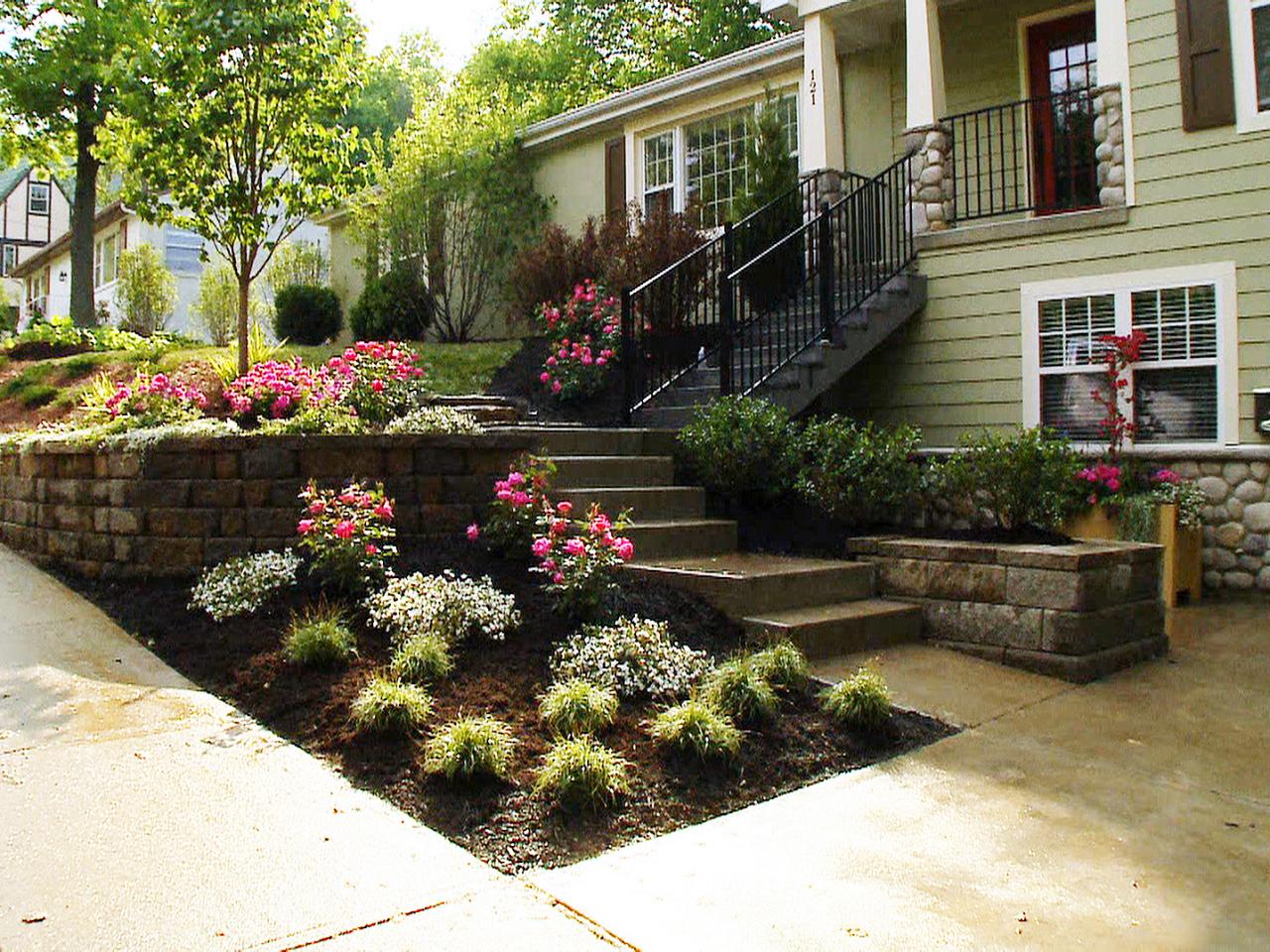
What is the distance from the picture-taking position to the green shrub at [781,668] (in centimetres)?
411

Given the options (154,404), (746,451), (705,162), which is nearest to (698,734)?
(746,451)

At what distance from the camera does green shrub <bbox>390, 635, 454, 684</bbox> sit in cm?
400

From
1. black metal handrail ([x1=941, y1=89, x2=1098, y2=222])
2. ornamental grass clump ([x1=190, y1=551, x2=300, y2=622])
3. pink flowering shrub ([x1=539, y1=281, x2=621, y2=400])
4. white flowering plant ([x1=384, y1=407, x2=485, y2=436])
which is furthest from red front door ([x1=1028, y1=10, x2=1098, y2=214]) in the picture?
ornamental grass clump ([x1=190, y1=551, x2=300, y2=622])

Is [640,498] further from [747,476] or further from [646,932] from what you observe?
[646,932]

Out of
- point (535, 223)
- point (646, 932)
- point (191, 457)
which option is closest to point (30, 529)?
point (191, 457)

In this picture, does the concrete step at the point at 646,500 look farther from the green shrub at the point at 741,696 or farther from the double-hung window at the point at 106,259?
the double-hung window at the point at 106,259

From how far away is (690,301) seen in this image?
8.73 meters

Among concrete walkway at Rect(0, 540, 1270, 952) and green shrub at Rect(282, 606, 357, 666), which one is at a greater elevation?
green shrub at Rect(282, 606, 357, 666)

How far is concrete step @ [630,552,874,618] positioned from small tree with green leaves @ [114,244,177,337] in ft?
51.4

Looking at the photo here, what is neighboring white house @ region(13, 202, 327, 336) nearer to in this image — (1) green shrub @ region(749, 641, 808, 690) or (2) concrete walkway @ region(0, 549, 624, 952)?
(2) concrete walkway @ region(0, 549, 624, 952)

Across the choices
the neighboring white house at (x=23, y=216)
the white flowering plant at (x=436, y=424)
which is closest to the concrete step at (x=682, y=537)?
the white flowering plant at (x=436, y=424)

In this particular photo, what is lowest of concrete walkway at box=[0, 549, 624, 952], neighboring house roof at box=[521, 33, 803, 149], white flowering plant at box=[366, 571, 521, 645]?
concrete walkway at box=[0, 549, 624, 952]

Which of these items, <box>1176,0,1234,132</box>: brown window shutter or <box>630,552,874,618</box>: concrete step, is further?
<box>1176,0,1234,132</box>: brown window shutter

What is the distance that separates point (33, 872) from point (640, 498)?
392cm
